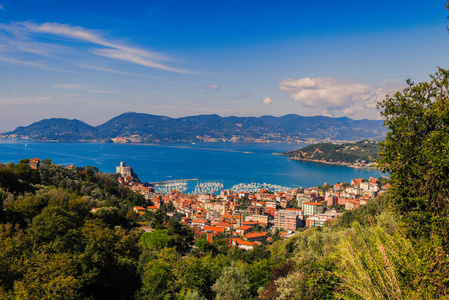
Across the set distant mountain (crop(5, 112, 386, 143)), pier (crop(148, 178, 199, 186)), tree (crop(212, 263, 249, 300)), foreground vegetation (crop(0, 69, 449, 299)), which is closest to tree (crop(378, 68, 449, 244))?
foreground vegetation (crop(0, 69, 449, 299))

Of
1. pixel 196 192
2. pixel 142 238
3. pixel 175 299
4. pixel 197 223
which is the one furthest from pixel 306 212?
pixel 175 299

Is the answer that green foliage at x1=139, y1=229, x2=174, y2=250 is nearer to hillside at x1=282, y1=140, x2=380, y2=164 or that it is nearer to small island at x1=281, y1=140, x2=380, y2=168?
small island at x1=281, y1=140, x2=380, y2=168

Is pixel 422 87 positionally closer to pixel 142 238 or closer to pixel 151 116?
pixel 142 238

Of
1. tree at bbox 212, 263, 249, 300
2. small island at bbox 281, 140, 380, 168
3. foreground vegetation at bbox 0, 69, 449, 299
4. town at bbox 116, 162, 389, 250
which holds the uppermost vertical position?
foreground vegetation at bbox 0, 69, 449, 299

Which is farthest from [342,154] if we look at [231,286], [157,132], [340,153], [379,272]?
[157,132]

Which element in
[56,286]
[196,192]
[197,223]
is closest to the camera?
[56,286]
